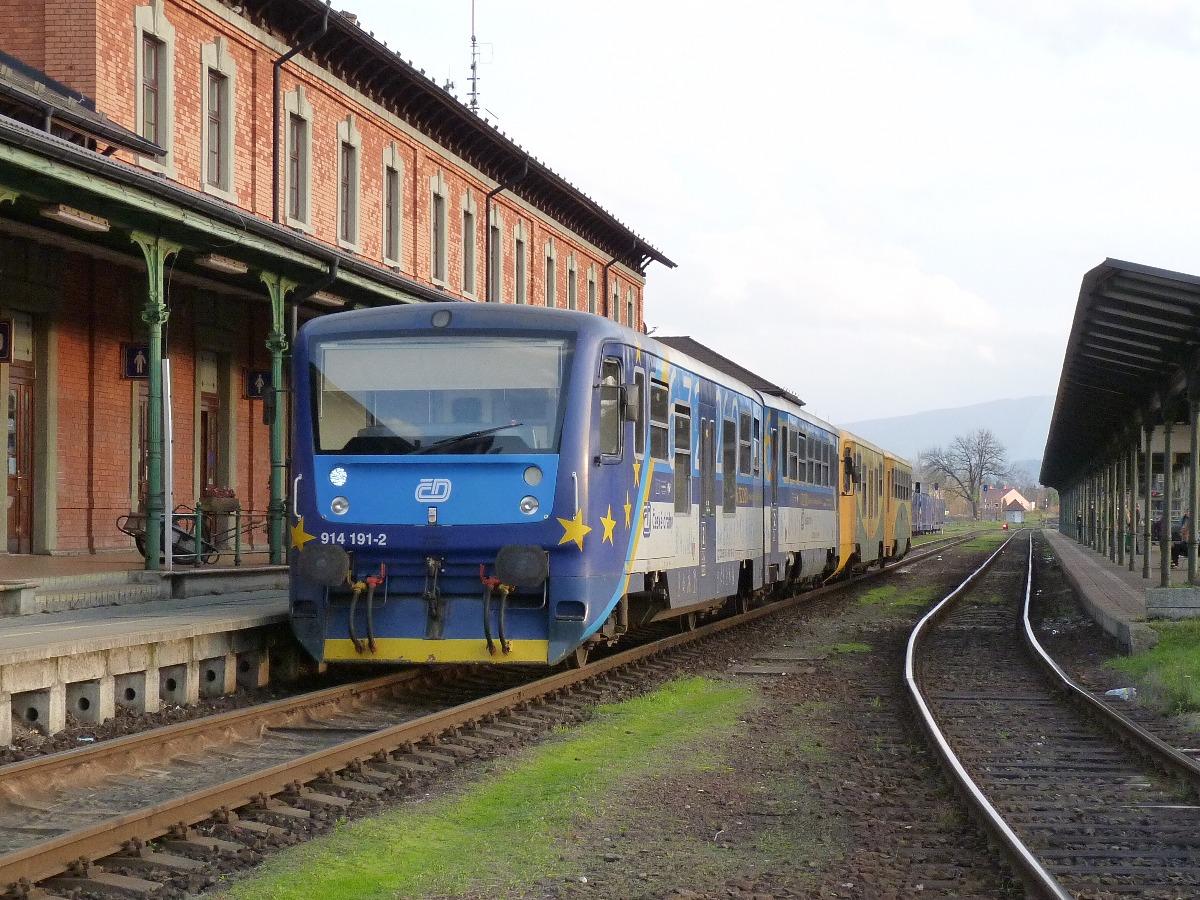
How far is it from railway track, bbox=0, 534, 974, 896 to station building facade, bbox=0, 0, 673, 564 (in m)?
5.46

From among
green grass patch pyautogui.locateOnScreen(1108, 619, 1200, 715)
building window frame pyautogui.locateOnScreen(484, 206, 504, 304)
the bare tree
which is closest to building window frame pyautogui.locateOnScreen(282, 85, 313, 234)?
building window frame pyautogui.locateOnScreen(484, 206, 504, 304)

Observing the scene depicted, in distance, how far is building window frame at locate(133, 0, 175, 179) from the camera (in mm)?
20656

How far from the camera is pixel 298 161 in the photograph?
25719mm

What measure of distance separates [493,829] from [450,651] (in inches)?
147

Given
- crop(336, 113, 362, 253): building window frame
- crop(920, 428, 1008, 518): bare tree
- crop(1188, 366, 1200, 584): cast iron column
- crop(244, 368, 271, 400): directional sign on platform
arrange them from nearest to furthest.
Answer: crop(1188, 366, 1200, 584): cast iron column, crop(244, 368, 271, 400): directional sign on platform, crop(336, 113, 362, 253): building window frame, crop(920, 428, 1008, 518): bare tree

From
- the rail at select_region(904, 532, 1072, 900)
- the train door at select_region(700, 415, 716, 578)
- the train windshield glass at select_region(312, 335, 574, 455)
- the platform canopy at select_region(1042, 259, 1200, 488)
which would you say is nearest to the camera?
the rail at select_region(904, 532, 1072, 900)

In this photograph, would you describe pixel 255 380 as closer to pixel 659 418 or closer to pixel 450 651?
pixel 659 418

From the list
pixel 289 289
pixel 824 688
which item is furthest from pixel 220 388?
pixel 824 688

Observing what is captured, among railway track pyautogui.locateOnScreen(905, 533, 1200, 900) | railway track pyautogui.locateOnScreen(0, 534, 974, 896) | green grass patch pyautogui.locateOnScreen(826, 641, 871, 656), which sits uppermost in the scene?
railway track pyautogui.locateOnScreen(0, 534, 974, 896)

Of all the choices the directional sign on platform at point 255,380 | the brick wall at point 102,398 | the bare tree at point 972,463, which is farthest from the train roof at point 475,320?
the bare tree at point 972,463

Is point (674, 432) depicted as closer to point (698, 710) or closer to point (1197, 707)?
point (698, 710)

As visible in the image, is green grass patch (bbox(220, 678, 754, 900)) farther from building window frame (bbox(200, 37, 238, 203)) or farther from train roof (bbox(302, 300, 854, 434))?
building window frame (bbox(200, 37, 238, 203))

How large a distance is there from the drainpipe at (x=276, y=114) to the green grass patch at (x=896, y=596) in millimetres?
11624

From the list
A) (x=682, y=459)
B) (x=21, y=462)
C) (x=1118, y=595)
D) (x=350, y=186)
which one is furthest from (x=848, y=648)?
(x=350, y=186)
